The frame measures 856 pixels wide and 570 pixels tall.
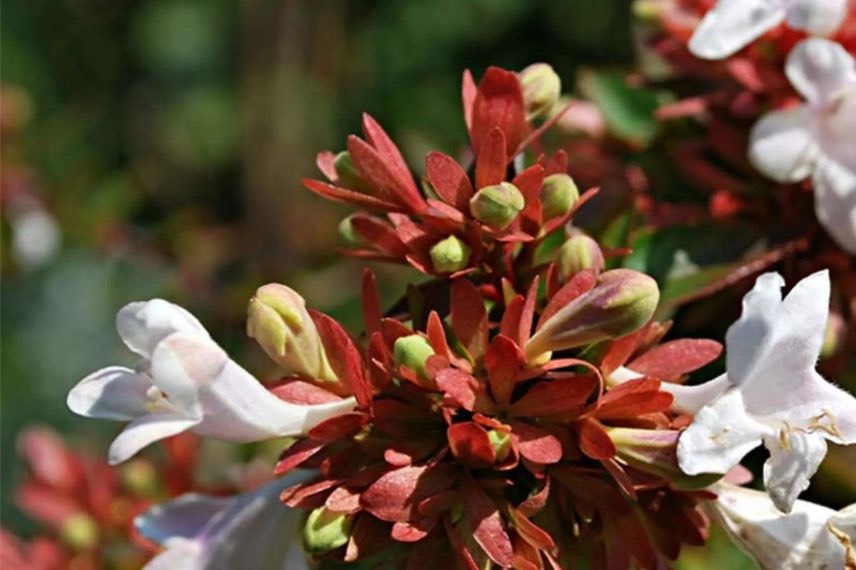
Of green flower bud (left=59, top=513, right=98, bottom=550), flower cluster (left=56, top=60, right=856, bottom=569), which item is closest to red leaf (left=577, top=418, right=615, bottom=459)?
flower cluster (left=56, top=60, right=856, bottom=569)

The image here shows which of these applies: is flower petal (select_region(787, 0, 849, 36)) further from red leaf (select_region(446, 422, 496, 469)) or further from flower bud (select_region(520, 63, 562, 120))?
red leaf (select_region(446, 422, 496, 469))

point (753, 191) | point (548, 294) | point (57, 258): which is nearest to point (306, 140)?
point (57, 258)

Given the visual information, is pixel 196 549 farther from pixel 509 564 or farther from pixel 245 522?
pixel 509 564

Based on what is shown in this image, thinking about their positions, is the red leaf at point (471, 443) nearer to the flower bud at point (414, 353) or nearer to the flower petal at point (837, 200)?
the flower bud at point (414, 353)

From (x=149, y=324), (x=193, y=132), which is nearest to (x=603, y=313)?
(x=149, y=324)

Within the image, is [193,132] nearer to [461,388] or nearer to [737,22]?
[737,22]
